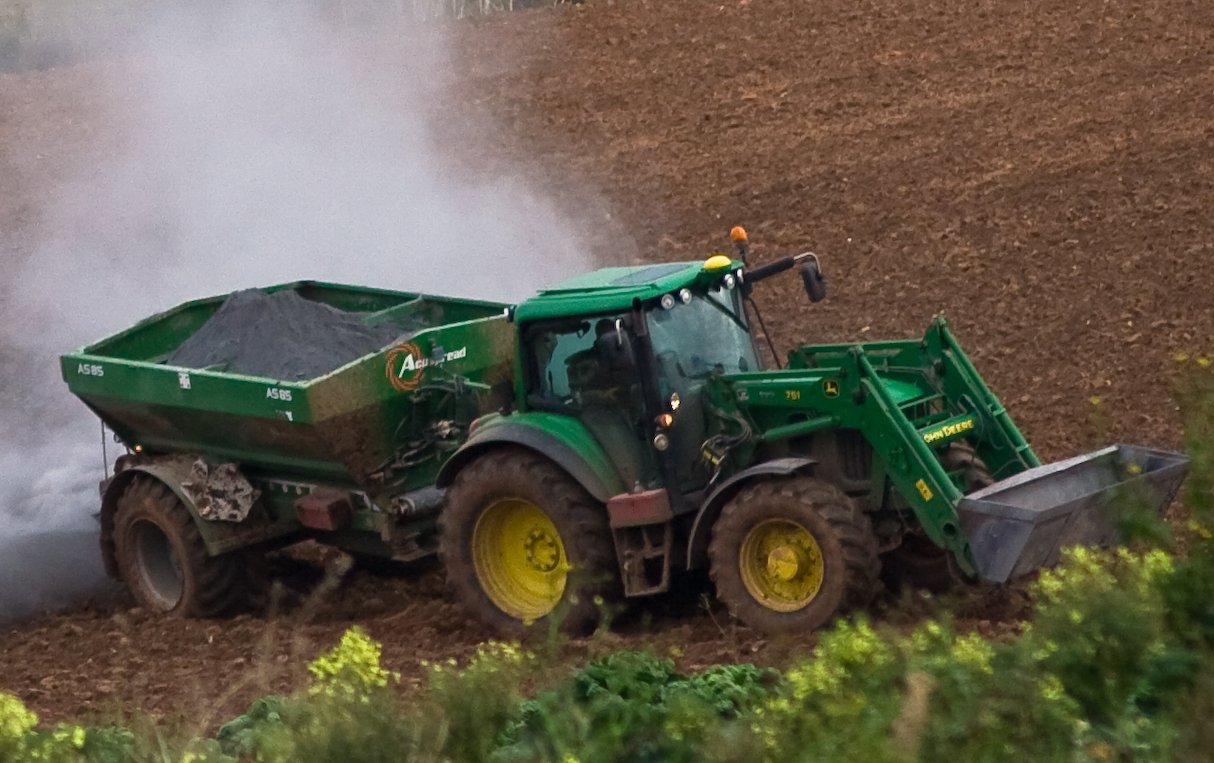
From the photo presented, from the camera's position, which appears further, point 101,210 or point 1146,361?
point 101,210

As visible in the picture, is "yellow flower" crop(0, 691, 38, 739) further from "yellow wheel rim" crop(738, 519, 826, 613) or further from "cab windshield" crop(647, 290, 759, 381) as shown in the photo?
"cab windshield" crop(647, 290, 759, 381)

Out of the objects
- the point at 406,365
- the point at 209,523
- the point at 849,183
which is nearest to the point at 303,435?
the point at 406,365

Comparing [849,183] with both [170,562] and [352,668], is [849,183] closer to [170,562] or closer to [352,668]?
[170,562]

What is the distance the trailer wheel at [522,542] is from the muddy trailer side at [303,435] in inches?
25.7

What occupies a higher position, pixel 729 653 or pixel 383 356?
pixel 383 356

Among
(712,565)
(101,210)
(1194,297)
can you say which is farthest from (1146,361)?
(101,210)

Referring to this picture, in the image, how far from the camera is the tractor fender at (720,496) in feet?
25.6

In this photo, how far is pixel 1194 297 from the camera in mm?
12836

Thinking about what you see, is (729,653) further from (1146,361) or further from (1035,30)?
(1035,30)

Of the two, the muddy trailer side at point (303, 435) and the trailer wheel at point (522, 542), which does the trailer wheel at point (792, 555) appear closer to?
the trailer wheel at point (522, 542)

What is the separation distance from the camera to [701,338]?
8.47 m

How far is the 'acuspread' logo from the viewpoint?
30.9 feet

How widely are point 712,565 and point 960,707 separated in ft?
9.81

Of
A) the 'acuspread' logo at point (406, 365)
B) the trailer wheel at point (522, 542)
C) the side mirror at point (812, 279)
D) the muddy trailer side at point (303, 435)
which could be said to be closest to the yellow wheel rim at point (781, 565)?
the trailer wheel at point (522, 542)
